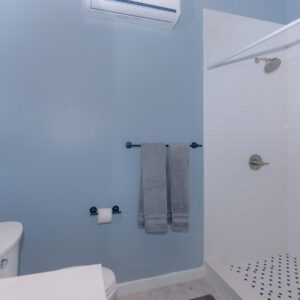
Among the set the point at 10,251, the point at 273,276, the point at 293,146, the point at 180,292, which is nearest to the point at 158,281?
the point at 180,292

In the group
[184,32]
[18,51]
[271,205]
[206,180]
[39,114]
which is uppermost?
[184,32]

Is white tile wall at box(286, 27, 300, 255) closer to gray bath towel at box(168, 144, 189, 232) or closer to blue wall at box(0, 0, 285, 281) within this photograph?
blue wall at box(0, 0, 285, 281)

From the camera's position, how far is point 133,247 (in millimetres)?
1835

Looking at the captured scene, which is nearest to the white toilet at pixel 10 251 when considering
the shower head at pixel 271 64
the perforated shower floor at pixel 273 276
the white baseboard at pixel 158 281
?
the white baseboard at pixel 158 281

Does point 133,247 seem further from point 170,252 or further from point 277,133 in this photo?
point 277,133

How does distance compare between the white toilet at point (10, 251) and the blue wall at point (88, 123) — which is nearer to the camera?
the white toilet at point (10, 251)

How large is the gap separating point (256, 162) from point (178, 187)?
81 cm

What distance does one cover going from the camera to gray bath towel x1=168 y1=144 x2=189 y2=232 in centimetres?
180

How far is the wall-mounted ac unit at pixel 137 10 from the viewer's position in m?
1.54

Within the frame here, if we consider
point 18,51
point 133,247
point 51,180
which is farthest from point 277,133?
point 18,51

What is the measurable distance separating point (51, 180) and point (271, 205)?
1.93 metres

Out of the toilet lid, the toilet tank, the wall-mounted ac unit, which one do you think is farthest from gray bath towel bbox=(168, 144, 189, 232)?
the toilet tank

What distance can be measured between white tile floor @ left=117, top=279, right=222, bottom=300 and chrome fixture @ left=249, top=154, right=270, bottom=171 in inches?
42.0

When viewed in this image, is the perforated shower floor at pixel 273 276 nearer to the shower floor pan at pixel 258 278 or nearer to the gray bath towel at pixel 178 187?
the shower floor pan at pixel 258 278
